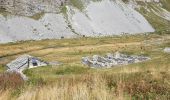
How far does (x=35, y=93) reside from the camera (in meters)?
17.2

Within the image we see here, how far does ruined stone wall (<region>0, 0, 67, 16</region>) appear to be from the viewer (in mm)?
137800

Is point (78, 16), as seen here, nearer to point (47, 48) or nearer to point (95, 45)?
point (95, 45)

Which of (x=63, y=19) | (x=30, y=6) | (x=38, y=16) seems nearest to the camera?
(x=38, y=16)

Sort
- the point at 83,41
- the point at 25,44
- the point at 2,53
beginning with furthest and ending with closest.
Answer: the point at 83,41, the point at 25,44, the point at 2,53

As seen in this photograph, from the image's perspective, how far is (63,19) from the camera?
142250mm

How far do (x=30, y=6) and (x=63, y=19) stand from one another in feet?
44.7

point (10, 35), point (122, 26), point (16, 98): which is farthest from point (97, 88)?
point (122, 26)

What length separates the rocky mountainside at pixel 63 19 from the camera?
126 m

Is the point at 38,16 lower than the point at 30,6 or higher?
lower

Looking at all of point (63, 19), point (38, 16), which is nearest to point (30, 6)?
point (38, 16)

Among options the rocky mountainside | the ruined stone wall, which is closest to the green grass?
the rocky mountainside

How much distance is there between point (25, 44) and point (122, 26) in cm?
5688

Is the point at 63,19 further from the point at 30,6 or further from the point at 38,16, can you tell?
the point at 30,6

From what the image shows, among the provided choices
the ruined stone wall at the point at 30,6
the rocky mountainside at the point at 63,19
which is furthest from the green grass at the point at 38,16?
the ruined stone wall at the point at 30,6
